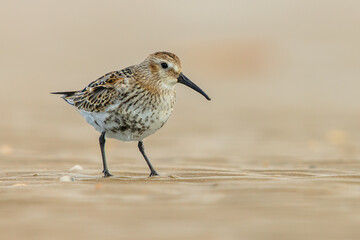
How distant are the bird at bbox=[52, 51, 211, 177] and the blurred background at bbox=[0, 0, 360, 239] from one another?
47cm

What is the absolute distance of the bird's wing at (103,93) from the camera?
750 centimetres

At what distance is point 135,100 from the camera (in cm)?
736

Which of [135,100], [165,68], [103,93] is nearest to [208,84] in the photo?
[165,68]

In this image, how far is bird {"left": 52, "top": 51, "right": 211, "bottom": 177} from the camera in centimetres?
731

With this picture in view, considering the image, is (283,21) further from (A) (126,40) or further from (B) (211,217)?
(B) (211,217)

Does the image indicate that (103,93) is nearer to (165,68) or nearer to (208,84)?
(165,68)

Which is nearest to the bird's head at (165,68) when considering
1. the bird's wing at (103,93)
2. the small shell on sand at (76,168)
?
the bird's wing at (103,93)

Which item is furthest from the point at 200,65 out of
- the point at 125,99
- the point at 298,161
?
the point at 125,99

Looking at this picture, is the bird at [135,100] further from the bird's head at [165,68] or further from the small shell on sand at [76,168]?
the small shell on sand at [76,168]

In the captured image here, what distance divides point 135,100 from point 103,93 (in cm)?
46

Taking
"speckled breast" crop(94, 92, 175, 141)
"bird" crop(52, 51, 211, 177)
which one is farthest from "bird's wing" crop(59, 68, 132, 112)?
"speckled breast" crop(94, 92, 175, 141)

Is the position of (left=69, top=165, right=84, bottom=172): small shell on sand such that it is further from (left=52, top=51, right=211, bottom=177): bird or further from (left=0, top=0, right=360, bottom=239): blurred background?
(left=52, top=51, right=211, bottom=177): bird

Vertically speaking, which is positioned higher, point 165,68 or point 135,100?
point 165,68

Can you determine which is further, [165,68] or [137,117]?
[165,68]
